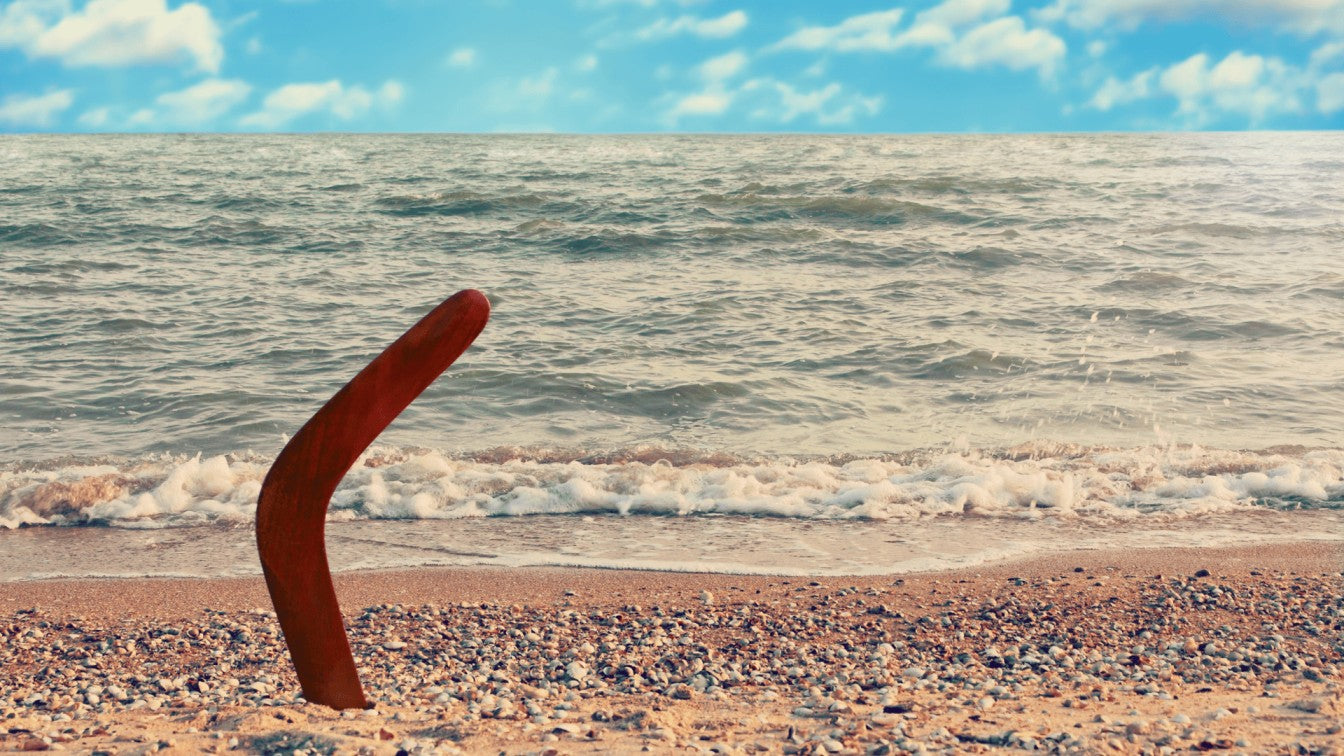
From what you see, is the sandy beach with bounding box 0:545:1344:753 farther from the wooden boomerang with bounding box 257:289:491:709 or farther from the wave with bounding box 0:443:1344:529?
the wave with bounding box 0:443:1344:529

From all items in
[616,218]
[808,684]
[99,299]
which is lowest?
[808,684]

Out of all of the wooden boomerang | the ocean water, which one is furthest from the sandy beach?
the ocean water

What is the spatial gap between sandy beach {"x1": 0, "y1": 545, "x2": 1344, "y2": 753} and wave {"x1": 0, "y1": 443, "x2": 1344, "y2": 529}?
3.98 feet

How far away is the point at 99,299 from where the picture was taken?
15.0 m

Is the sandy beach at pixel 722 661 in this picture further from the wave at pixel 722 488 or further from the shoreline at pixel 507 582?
the wave at pixel 722 488

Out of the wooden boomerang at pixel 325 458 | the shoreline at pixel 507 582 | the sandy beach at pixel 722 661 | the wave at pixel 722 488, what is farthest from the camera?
the wave at pixel 722 488

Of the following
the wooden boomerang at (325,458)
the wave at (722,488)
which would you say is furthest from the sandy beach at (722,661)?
the wave at (722,488)

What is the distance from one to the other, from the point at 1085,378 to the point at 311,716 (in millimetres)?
9682

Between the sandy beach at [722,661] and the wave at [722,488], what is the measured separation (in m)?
1.21

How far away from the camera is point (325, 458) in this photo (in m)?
2.91

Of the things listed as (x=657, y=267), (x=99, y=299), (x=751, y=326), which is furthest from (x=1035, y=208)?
(x=99, y=299)

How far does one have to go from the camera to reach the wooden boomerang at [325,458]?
9.21 ft

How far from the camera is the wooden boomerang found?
2809mm

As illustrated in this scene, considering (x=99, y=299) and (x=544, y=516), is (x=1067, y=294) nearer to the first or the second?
(x=544, y=516)
